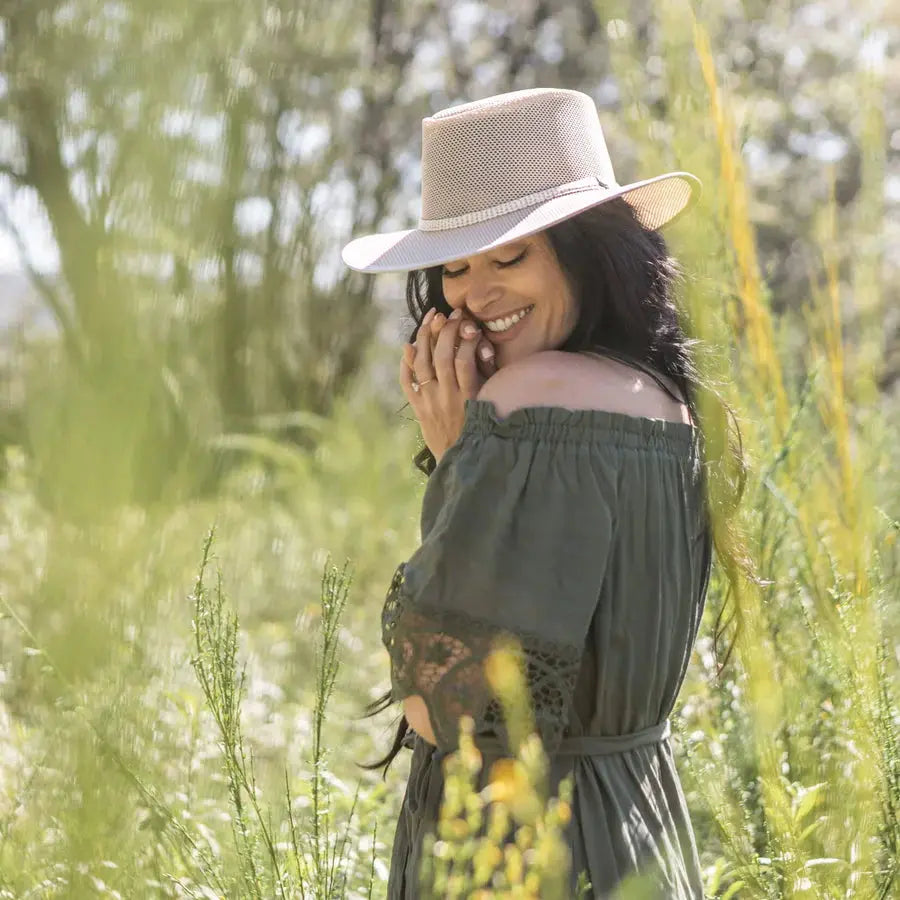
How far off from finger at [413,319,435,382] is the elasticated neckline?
19 cm

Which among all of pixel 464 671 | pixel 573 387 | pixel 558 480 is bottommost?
pixel 464 671

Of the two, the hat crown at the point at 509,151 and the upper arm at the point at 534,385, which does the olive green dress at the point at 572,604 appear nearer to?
the upper arm at the point at 534,385

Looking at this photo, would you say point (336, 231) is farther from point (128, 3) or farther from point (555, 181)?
point (555, 181)

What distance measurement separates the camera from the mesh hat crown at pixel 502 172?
59.5 inches

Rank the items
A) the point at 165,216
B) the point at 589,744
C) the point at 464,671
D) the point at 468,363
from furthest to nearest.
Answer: the point at 468,363
the point at 589,744
the point at 464,671
the point at 165,216

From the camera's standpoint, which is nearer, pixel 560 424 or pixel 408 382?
pixel 560 424

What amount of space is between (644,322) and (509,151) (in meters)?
0.30

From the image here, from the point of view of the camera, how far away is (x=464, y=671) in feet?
4.02

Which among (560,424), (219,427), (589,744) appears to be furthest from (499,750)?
(219,427)

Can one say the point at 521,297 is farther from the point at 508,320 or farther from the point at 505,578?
the point at 505,578

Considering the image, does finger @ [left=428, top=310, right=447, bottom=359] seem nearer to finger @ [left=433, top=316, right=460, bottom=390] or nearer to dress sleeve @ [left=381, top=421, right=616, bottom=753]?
finger @ [left=433, top=316, right=460, bottom=390]

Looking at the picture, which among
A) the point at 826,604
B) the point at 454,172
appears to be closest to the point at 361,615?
the point at 826,604

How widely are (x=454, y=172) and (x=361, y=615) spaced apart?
2.98m

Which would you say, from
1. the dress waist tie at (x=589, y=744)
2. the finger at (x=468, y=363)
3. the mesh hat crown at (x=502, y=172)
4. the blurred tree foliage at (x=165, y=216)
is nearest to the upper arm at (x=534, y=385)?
the finger at (x=468, y=363)
